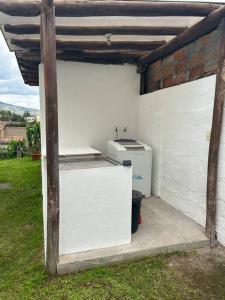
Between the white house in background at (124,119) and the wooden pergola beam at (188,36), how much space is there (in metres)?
0.02

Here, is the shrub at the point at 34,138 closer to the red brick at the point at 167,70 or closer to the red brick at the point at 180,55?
the red brick at the point at 167,70

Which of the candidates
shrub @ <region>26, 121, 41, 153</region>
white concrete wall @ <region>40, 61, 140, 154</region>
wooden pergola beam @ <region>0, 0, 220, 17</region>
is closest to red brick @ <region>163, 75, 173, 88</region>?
white concrete wall @ <region>40, 61, 140, 154</region>

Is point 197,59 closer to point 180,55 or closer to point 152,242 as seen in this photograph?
point 180,55

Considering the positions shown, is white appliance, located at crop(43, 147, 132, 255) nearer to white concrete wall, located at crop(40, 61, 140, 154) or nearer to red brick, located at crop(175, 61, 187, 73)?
red brick, located at crop(175, 61, 187, 73)

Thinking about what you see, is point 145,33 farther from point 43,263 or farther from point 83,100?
point 43,263

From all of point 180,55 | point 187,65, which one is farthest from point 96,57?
point 187,65

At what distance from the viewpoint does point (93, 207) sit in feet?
10.9

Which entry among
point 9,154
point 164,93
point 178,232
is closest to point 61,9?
point 164,93

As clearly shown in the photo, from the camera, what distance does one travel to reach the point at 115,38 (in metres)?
4.55

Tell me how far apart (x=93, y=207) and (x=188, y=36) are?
2921mm

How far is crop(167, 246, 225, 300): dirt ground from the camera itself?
9.24ft

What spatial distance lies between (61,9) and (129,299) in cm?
323

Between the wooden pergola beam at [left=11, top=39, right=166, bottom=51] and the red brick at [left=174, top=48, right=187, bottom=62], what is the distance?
1.10 feet

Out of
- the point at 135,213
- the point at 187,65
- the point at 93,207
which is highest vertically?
the point at 187,65
